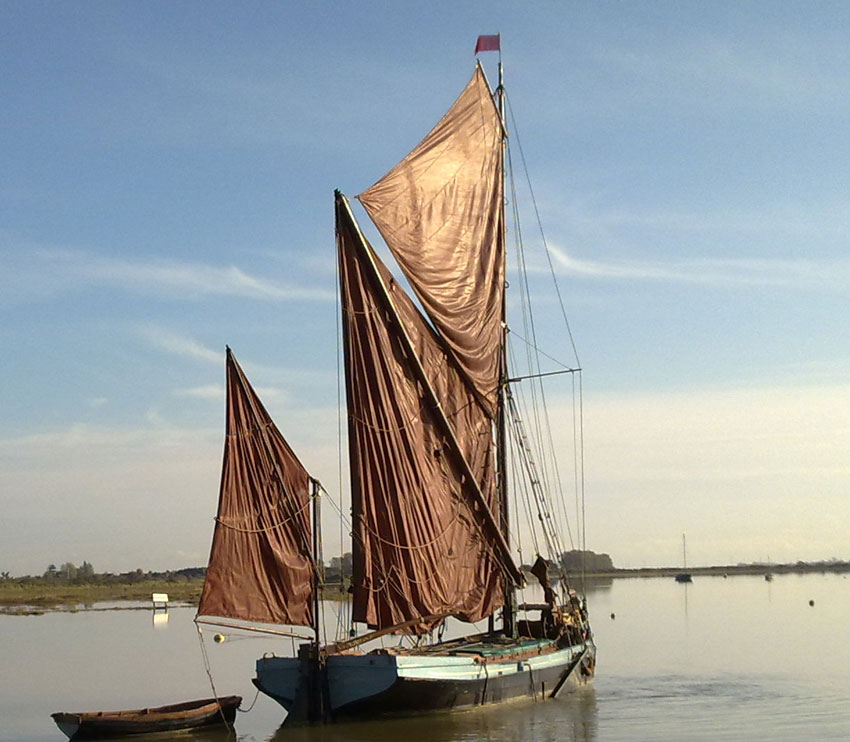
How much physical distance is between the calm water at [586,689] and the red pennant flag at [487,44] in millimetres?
22528

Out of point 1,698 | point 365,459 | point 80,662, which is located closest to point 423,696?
point 365,459

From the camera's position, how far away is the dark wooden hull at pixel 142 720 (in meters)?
24.9

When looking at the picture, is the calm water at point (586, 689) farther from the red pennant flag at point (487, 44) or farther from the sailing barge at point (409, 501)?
the red pennant flag at point (487, 44)

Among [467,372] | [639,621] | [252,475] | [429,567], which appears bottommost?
[639,621]

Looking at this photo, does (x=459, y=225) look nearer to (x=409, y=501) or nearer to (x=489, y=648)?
(x=409, y=501)

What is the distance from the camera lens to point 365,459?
2975 centimetres

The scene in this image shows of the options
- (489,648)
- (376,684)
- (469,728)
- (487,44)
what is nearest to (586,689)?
(489,648)

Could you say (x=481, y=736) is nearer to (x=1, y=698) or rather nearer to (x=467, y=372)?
(x=467, y=372)

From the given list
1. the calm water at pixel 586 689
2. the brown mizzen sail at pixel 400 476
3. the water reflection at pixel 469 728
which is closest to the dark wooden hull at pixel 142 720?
the calm water at pixel 586 689

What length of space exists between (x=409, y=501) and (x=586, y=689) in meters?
9.45

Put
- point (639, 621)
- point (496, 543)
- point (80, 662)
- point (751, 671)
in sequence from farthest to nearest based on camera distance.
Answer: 1. point (639, 621)
2. point (80, 662)
3. point (751, 671)
4. point (496, 543)

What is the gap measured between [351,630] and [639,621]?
5024cm

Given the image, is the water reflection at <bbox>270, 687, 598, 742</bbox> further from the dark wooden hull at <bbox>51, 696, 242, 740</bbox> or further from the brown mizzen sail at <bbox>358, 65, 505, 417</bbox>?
the brown mizzen sail at <bbox>358, 65, 505, 417</bbox>

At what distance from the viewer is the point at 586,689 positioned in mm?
35062
